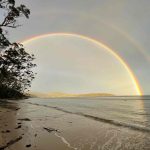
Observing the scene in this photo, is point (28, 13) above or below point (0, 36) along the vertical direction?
above

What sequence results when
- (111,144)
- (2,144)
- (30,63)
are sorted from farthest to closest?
1. (30,63)
2. (111,144)
3. (2,144)

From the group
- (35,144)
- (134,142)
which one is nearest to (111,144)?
(134,142)

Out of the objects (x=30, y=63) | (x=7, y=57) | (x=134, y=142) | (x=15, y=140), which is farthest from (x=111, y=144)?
(x=30, y=63)

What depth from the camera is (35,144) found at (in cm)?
872

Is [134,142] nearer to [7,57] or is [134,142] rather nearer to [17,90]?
[7,57]

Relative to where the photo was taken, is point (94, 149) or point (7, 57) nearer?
point (94, 149)

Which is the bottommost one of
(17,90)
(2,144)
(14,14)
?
(2,144)

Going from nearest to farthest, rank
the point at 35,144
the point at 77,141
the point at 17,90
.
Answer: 1. the point at 35,144
2. the point at 77,141
3. the point at 17,90

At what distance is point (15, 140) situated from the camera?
898 centimetres

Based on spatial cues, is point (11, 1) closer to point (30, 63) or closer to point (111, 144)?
point (111, 144)

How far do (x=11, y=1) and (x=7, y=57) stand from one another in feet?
41.9

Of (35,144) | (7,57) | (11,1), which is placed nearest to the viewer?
(35,144)

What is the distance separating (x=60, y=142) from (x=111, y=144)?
204 cm

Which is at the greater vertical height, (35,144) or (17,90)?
(17,90)
